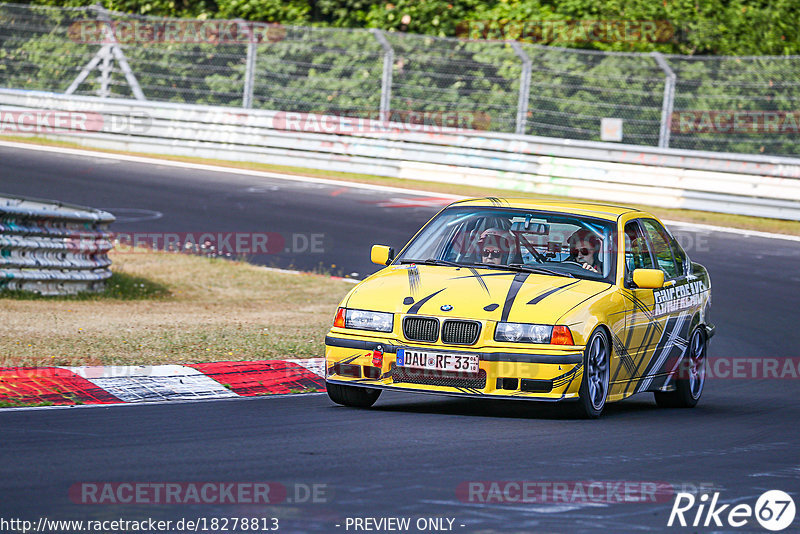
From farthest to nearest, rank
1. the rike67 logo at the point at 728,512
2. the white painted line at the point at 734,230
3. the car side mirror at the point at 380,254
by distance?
the white painted line at the point at 734,230
the car side mirror at the point at 380,254
the rike67 logo at the point at 728,512

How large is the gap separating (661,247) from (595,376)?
80.6 inches

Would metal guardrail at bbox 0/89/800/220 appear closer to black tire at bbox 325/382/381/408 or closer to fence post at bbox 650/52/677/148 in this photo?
fence post at bbox 650/52/677/148

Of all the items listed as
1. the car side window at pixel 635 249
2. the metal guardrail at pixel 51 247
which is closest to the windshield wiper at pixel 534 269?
the car side window at pixel 635 249

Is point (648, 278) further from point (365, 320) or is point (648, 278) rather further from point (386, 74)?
point (386, 74)

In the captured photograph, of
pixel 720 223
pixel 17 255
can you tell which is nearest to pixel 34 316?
pixel 17 255

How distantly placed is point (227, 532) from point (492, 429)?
2.99 meters

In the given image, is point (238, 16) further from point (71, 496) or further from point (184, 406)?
point (71, 496)
